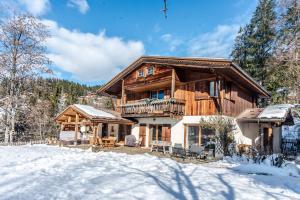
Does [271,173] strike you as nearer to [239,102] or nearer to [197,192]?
[197,192]

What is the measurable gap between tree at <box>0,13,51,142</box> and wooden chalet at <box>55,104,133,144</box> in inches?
139

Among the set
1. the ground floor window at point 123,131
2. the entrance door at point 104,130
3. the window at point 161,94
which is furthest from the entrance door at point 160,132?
the entrance door at point 104,130

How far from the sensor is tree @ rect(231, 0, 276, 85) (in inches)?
1085

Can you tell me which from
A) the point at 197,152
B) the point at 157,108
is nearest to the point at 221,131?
the point at 197,152

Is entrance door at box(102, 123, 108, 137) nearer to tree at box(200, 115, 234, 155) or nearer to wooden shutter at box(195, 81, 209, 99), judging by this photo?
wooden shutter at box(195, 81, 209, 99)

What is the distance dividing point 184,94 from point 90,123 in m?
7.30

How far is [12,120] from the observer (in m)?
18.3

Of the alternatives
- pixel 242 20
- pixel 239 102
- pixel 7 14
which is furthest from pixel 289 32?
pixel 7 14

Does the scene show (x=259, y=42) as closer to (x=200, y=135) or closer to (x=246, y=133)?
(x=246, y=133)

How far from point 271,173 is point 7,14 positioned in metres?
20.5

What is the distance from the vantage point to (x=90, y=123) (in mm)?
17906

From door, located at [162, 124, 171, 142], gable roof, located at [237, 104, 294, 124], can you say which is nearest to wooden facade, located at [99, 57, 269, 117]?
gable roof, located at [237, 104, 294, 124]

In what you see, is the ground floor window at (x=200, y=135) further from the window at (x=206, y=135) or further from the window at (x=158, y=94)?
the window at (x=158, y=94)

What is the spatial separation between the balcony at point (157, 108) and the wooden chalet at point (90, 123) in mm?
1408
